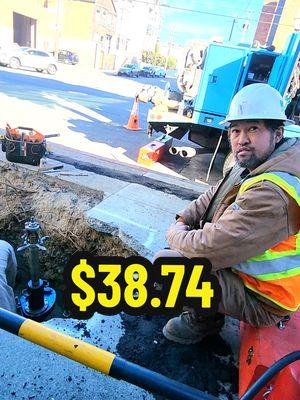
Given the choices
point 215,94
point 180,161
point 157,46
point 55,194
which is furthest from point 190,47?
point 157,46

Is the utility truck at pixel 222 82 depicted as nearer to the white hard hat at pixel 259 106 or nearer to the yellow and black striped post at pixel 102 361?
the white hard hat at pixel 259 106

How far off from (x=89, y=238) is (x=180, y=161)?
4.84 meters

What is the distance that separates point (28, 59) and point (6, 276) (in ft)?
77.1

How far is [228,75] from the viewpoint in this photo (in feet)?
20.0

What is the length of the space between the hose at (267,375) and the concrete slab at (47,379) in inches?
38.2

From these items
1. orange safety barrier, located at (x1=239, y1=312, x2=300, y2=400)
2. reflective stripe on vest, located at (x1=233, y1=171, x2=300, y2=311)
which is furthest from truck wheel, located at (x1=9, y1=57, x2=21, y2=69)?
orange safety barrier, located at (x1=239, y1=312, x2=300, y2=400)

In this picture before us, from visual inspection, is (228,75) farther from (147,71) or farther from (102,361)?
(147,71)

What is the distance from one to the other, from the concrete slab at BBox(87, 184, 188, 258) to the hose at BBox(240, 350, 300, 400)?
1860 millimetres

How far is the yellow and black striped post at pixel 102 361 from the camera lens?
3.16 ft

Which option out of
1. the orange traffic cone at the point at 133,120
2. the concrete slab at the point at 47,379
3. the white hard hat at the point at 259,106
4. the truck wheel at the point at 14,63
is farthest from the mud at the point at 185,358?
the truck wheel at the point at 14,63

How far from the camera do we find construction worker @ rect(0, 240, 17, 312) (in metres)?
1.98

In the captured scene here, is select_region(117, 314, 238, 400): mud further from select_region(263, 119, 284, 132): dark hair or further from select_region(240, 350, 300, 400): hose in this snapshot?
select_region(263, 119, 284, 132): dark hair

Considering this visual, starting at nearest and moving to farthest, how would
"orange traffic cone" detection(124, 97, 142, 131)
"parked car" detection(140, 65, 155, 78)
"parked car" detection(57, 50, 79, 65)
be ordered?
"orange traffic cone" detection(124, 97, 142, 131)
"parked car" detection(57, 50, 79, 65)
"parked car" detection(140, 65, 155, 78)

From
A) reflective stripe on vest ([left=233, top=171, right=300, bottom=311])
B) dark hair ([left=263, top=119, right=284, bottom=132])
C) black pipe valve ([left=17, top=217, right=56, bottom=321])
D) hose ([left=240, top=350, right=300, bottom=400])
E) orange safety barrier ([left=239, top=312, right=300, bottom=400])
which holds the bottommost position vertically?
black pipe valve ([left=17, top=217, right=56, bottom=321])
